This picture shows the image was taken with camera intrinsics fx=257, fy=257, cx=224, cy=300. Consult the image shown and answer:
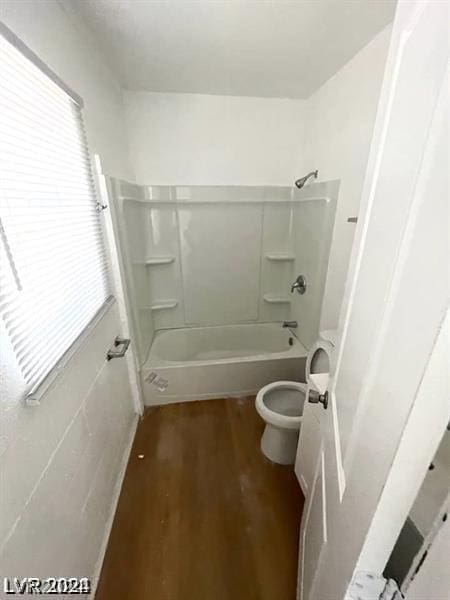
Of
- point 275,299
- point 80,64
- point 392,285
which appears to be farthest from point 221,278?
point 392,285

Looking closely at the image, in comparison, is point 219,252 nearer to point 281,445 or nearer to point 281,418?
point 281,418

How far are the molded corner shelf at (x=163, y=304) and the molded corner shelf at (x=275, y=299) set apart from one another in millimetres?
899

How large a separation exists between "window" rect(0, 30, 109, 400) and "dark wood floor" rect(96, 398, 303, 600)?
1.00 m

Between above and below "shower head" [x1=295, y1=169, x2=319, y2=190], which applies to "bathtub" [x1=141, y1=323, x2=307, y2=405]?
below

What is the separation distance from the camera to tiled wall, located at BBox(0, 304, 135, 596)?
25.9 inches

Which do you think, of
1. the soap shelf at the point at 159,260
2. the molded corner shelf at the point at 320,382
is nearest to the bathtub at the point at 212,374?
the soap shelf at the point at 159,260

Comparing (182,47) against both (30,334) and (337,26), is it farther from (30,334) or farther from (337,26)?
(30,334)

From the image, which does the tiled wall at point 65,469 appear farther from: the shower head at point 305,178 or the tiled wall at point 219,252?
the shower head at point 305,178

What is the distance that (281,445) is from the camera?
1.55 metres

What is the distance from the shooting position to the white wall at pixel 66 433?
66 cm

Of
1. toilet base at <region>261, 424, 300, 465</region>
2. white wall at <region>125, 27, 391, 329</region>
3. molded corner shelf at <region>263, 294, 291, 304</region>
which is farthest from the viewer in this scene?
molded corner shelf at <region>263, 294, 291, 304</region>

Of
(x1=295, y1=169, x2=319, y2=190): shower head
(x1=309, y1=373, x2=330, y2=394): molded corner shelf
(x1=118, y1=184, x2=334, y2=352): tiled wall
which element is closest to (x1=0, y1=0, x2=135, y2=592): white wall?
(x1=118, y1=184, x2=334, y2=352): tiled wall

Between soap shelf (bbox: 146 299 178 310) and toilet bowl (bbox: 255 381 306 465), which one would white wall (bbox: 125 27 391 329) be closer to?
toilet bowl (bbox: 255 381 306 465)

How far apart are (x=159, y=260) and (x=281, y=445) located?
171 centimetres
